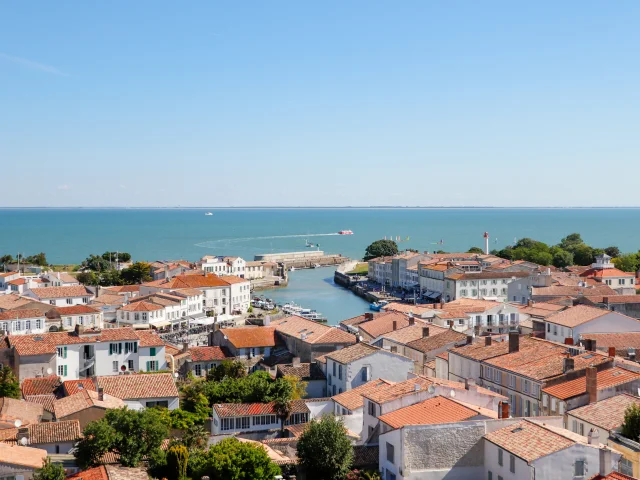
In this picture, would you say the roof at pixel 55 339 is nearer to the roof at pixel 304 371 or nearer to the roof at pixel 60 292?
the roof at pixel 304 371

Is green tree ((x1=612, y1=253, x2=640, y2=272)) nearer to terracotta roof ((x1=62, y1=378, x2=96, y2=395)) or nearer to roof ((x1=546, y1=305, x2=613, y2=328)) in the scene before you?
roof ((x1=546, y1=305, x2=613, y2=328))

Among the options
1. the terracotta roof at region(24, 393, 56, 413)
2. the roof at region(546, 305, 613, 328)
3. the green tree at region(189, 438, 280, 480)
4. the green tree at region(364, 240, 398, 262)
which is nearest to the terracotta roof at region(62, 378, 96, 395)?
the terracotta roof at region(24, 393, 56, 413)

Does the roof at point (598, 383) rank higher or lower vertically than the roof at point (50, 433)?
higher

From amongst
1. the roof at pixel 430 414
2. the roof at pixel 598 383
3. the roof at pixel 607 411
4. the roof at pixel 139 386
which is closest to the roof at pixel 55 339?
the roof at pixel 139 386

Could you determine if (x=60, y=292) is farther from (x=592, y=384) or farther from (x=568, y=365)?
(x=592, y=384)

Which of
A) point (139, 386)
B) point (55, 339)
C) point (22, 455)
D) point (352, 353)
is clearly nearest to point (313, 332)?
point (352, 353)
